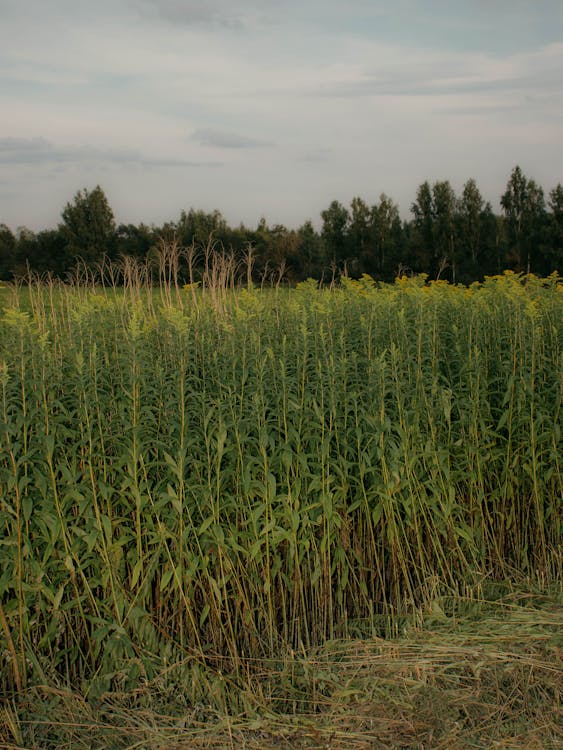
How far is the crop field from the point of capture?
10.6 feet

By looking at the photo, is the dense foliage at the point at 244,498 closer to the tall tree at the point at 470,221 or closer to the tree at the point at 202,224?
the tree at the point at 202,224

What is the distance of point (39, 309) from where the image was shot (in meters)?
7.52

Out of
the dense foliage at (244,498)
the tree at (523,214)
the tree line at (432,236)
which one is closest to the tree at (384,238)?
the tree line at (432,236)

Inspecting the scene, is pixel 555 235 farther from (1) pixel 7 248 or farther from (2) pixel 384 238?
(1) pixel 7 248

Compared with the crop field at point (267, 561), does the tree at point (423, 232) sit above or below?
above

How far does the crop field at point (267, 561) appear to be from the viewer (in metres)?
3.25

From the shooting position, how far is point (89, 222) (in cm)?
3712

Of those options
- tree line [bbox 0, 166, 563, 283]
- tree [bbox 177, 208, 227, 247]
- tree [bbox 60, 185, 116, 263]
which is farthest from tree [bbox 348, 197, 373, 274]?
tree [bbox 60, 185, 116, 263]

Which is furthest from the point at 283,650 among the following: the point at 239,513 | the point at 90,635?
the point at 90,635

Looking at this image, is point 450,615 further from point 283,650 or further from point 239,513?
point 239,513

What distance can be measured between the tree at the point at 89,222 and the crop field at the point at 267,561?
103ft

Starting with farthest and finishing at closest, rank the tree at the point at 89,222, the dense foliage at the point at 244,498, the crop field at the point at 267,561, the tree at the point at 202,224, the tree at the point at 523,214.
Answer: the tree at the point at 89,222 → the tree at the point at 523,214 → the tree at the point at 202,224 → the dense foliage at the point at 244,498 → the crop field at the point at 267,561

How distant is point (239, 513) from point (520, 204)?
28.1 metres

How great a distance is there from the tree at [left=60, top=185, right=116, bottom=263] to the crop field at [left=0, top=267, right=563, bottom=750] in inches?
1236
